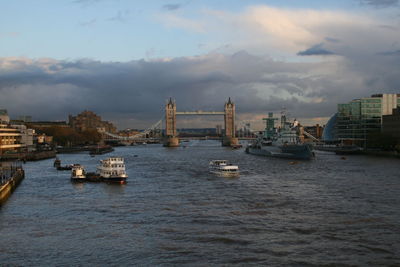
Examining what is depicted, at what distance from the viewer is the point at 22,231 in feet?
79.9

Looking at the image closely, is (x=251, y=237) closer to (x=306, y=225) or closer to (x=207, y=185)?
(x=306, y=225)

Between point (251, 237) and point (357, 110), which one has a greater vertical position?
point (357, 110)

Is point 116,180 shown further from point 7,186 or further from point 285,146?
point 285,146

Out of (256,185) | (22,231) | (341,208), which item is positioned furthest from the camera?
(256,185)

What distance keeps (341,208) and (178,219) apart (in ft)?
33.7

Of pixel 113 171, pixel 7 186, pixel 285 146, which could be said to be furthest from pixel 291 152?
pixel 7 186

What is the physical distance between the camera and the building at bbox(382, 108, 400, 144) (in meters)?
102

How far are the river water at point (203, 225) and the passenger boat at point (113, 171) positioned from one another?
342cm

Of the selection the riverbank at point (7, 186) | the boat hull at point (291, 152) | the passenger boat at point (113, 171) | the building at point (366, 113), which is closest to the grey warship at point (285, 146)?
the boat hull at point (291, 152)

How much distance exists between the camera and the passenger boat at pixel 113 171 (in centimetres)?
4562

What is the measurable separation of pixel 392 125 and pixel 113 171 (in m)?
76.2

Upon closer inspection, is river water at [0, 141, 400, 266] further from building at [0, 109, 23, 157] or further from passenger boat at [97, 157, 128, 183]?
building at [0, 109, 23, 157]

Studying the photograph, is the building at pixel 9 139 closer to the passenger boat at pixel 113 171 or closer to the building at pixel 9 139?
the building at pixel 9 139

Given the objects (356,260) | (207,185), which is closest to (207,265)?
(356,260)
